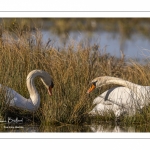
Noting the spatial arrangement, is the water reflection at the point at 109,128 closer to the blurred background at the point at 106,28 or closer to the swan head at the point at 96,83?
the swan head at the point at 96,83

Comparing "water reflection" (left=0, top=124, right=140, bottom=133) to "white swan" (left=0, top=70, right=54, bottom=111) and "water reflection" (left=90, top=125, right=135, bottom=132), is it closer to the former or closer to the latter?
"water reflection" (left=90, top=125, right=135, bottom=132)

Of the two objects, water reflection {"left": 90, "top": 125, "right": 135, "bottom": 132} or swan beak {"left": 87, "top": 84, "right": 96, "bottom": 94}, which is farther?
swan beak {"left": 87, "top": 84, "right": 96, "bottom": 94}

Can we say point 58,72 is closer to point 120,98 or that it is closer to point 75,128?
point 120,98

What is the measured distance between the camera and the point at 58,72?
13.7m

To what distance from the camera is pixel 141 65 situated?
590 inches

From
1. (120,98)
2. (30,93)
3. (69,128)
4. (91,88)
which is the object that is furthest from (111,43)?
(69,128)

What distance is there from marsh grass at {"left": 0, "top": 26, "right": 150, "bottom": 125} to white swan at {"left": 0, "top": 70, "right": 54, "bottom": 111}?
119mm

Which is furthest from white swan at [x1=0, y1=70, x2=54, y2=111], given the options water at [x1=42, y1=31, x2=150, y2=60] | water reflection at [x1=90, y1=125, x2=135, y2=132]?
water reflection at [x1=90, y1=125, x2=135, y2=132]

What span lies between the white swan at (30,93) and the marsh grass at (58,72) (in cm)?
12

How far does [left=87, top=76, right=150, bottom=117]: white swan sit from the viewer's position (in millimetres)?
13141

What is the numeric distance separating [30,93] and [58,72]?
A: 2.25 feet
